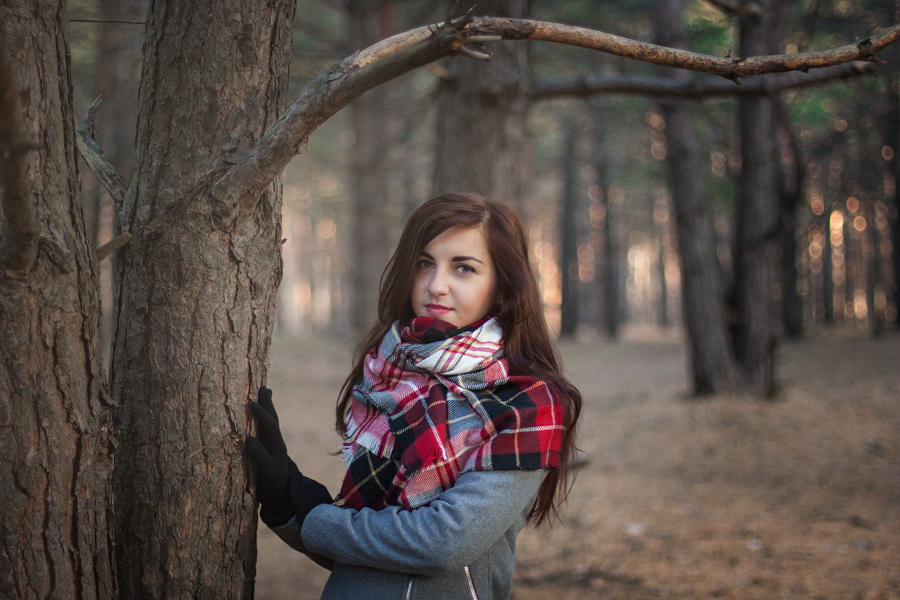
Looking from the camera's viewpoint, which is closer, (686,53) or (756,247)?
(686,53)

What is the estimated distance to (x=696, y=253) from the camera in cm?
809

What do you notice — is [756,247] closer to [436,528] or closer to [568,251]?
[436,528]

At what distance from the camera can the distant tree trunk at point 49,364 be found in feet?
4.59

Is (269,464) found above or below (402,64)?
below

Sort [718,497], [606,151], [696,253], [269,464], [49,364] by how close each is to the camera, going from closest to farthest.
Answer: [49,364] → [269,464] → [718,497] → [696,253] → [606,151]

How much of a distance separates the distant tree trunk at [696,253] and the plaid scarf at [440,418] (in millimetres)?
6924

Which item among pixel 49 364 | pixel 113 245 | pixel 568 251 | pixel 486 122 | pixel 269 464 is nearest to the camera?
pixel 49 364

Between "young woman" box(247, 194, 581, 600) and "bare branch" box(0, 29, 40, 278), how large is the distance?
0.70 meters

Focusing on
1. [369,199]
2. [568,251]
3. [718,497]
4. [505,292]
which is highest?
[369,199]

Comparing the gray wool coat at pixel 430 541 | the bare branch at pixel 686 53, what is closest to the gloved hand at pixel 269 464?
the gray wool coat at pixel 430 541

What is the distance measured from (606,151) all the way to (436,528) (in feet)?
60.8

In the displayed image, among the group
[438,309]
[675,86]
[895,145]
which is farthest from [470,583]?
[895,145]

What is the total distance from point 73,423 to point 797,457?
20.3 feet

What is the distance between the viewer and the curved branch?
1470mm
